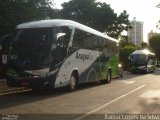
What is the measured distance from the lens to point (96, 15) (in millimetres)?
54031

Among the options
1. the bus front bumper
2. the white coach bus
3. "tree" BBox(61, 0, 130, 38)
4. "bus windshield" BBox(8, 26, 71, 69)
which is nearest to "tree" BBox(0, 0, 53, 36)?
the white coach bus

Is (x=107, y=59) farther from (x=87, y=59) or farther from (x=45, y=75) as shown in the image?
(x=45, y=75)

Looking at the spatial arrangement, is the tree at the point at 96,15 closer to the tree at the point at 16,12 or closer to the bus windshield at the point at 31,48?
the tree at the point at 16,12

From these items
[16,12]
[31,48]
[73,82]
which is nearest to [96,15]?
[16,12]

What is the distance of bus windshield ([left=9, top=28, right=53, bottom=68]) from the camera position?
61.2 feet

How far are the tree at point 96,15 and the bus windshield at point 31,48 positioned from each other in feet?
112

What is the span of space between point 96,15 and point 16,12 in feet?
93.1

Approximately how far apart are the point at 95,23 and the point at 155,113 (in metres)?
41.4

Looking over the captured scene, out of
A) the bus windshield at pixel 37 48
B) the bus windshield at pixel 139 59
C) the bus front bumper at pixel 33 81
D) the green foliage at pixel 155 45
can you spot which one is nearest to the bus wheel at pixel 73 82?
the bus windshield at pixel 37 48

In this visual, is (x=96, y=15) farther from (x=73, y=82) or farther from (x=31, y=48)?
(x=31, y=48)

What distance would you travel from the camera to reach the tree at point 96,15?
54281 mm

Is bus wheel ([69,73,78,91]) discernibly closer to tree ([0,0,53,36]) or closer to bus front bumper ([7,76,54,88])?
bus front bumper ([7,76,54,88])

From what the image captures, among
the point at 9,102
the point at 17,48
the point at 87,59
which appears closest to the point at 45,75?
the point at 17,48

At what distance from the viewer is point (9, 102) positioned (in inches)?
625
